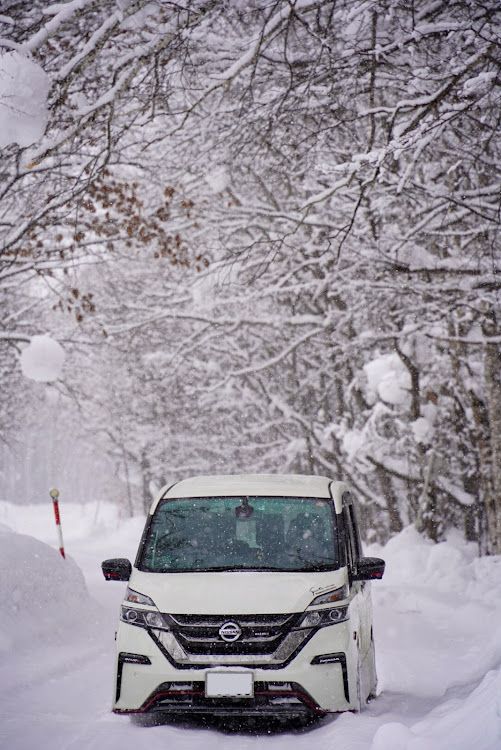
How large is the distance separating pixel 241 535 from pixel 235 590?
798 millimetres

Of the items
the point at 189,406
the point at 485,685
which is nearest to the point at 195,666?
the point at 485,685

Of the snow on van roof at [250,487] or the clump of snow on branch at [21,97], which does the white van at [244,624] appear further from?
the clump of snow on branch at [21,97]

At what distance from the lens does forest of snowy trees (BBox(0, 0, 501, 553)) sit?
6.46 meters

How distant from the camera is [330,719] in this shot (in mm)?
5008

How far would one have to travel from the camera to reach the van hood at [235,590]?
4.93 metres

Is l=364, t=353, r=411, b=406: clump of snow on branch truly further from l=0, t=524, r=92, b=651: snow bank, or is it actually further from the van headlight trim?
the van headlight trim

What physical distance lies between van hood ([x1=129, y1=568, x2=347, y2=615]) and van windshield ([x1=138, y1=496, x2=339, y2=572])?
141mm

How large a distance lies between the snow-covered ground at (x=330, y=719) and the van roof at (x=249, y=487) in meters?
1.69

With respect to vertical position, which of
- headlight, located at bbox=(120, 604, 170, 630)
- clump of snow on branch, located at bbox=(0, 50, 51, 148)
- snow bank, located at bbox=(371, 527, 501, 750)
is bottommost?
snow bank, located at bbox=(371, 527, 501, 750)

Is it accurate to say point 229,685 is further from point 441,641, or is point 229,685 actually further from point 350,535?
point 441,641

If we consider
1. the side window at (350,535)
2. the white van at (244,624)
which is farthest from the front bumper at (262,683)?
the side window at (350,535)

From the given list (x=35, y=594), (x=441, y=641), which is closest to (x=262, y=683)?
(x=35, y=594)

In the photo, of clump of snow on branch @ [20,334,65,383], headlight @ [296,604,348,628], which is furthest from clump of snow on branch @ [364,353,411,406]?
headlight @ [296,604,348,628]

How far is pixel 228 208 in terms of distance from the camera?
43.7 feet
